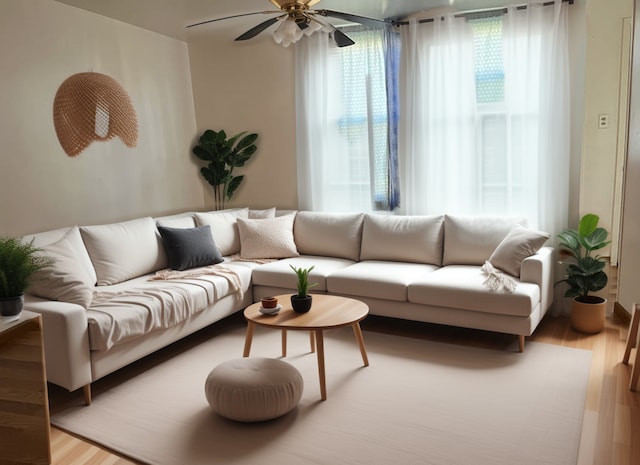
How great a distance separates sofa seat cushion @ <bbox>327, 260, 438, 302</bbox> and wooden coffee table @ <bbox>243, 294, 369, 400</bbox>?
1.64ft

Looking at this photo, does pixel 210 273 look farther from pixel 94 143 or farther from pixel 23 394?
pixel 23 394

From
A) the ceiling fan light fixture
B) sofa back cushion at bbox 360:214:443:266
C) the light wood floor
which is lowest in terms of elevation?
the light wood floor

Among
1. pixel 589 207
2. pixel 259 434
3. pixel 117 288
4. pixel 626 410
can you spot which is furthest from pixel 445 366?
pixel 117 288

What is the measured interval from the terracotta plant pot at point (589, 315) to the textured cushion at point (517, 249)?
0.54m

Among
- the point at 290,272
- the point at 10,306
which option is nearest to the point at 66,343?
the point at 10,306

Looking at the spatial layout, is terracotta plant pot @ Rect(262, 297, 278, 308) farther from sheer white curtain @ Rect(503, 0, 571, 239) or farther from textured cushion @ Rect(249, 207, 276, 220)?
sheer white curtain @ Rect(503, 0, 571, 239)

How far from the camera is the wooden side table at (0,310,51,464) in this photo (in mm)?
2072

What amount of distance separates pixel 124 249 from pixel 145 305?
809mm

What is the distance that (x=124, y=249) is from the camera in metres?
3.69

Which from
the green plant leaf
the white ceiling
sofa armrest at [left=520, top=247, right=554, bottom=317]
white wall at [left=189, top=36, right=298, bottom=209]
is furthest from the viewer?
white wall at [left=189, top=36, right=298, bottom=209]

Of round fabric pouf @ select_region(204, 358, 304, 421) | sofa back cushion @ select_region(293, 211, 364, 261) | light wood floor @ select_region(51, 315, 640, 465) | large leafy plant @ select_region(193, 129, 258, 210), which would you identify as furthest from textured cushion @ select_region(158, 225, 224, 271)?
round fabric pouf @ select_region(204, 358, 304, 421)

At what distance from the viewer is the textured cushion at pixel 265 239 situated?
4418 mm

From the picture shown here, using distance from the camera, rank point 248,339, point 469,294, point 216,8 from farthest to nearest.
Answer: point 216,8, point 469,294, point 248,339

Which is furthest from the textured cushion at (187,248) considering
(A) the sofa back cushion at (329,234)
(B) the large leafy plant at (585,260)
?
(B) the large leafy plant at (585,260)
